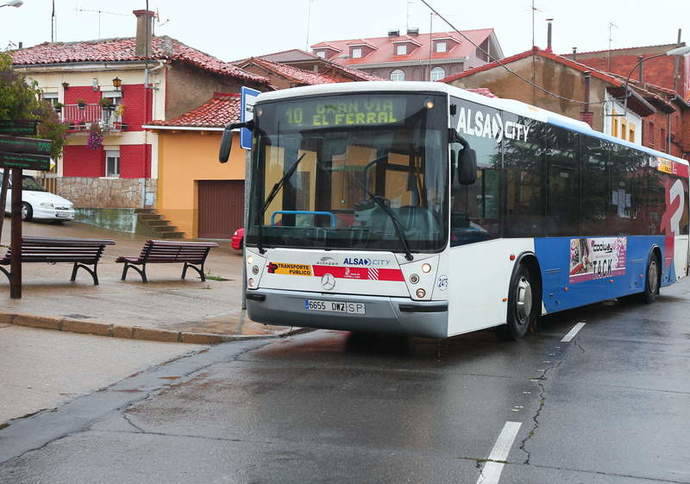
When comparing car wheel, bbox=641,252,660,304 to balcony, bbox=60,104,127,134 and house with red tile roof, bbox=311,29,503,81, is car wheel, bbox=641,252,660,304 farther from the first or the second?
house with red tile roof, bbox=311,29,503,81

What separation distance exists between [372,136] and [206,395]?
11.0 ft

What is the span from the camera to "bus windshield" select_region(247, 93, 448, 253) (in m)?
9.55

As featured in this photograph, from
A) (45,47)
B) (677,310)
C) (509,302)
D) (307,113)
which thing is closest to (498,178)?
(509,302)

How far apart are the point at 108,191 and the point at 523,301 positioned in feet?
93.2

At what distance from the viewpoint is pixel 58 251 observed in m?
15.7

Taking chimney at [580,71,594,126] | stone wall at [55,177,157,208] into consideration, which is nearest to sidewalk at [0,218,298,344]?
stone wall at [55,177,157,208]

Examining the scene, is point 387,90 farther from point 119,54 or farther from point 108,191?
point 119,54

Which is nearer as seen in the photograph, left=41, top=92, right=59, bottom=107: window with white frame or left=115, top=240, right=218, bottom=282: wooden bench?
left=115, top=240, right=218, bottom=282: wooden bench

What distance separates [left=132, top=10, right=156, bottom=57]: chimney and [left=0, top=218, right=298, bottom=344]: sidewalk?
59.5 feet

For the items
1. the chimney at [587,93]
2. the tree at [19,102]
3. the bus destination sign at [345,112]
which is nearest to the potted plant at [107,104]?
the tree at [19,102]

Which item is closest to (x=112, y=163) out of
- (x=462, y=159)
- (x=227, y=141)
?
(x=227, y=141)

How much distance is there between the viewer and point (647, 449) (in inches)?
245

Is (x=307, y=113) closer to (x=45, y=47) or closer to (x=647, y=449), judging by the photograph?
(x=647, y=449)

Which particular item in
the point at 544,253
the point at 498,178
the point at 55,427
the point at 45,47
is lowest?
the point at 55,427
